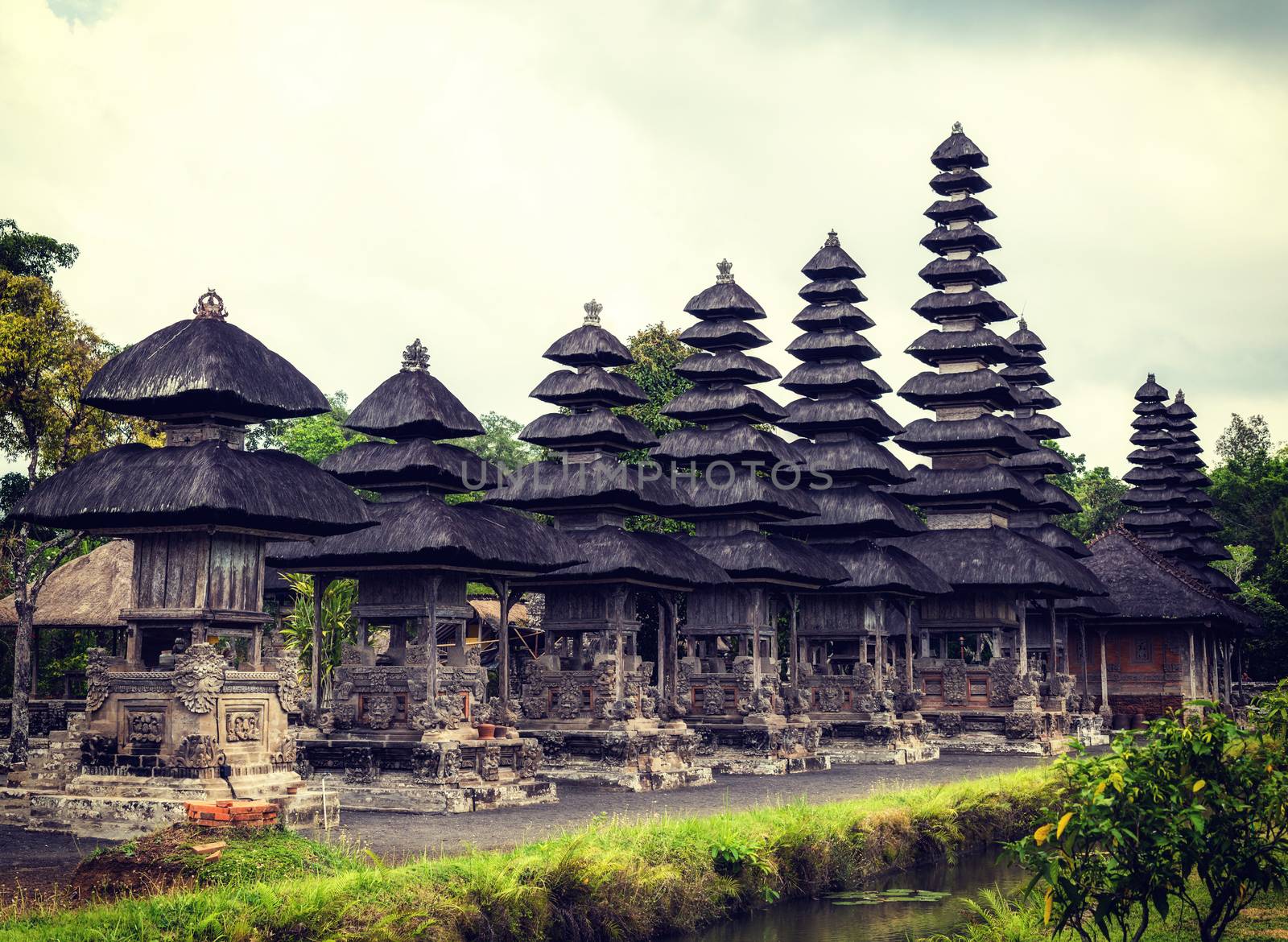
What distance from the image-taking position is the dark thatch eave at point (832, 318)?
51125 mm

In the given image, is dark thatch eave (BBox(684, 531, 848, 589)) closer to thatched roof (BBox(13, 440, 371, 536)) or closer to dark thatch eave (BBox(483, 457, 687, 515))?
dark thatch eave (BBox(483, 457, 687, 515))

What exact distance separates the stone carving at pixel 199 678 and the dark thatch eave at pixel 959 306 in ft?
122

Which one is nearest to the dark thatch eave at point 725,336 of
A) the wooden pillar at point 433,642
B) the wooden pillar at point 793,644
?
the wooden pillar at point 793,644

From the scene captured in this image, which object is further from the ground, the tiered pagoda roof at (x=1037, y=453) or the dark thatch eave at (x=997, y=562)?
the tiered pagoda roof at (x=1037, y=453)

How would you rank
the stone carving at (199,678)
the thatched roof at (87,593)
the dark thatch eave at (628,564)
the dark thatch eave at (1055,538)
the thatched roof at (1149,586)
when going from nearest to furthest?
the stone carving at (199,678)
the dark thatch eave at (628,564)
the thatched roof at (87,593)
the dark thatch eave at (1055,538)
the thatched roof at (1149,586)

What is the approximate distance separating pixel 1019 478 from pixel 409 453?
31622 millimetres

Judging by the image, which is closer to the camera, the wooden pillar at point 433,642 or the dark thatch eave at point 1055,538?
the wooden pillar at point 433,642

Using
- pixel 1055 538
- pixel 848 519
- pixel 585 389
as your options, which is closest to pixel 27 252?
pixel 585 389

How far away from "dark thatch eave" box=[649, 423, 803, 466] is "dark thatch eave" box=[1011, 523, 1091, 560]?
52.4 ft

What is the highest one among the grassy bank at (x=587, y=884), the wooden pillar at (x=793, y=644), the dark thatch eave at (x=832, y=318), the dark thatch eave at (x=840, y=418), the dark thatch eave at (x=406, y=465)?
the dark thatch eave at (x=832, y=318)

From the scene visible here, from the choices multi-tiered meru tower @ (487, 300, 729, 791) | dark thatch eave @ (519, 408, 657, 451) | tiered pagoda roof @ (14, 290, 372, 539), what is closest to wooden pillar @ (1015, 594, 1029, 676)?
multi-tiered meru tower @ (487, 300, 729, 791)

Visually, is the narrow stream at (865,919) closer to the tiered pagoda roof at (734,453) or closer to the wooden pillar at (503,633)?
the wooden pillar at (503,633)

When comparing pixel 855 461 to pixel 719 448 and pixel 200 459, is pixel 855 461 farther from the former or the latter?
pixel 200 459

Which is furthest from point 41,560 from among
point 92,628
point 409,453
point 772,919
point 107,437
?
point 772,919
